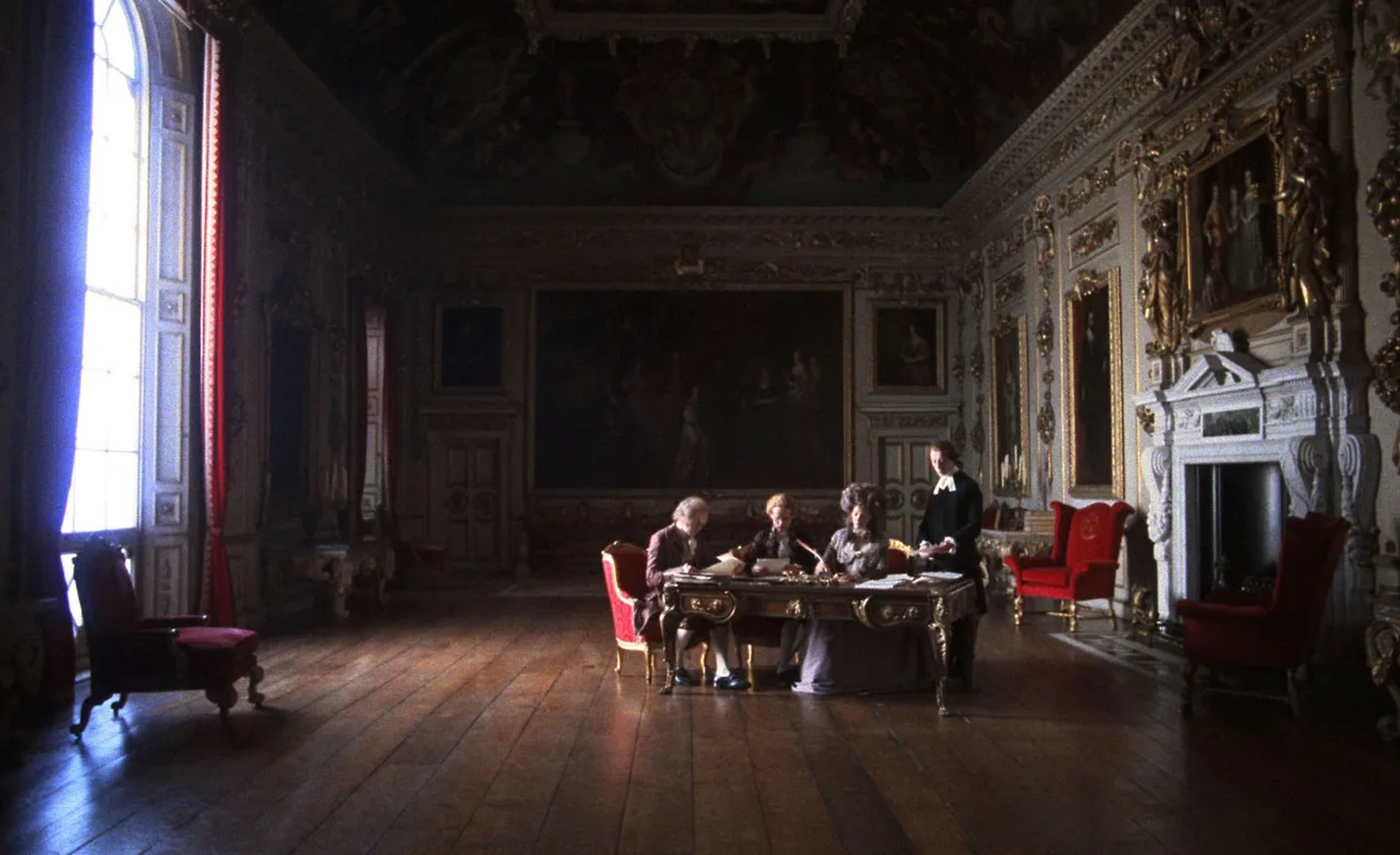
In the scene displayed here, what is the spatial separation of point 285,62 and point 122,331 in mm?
3635

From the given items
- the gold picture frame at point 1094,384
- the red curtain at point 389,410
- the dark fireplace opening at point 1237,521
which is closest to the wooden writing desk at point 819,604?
the dark fireplace opening at point 1237,521

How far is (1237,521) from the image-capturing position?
362 inches

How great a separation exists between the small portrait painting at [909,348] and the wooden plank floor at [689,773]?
9704mm

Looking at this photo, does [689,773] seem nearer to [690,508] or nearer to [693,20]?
[690,508]

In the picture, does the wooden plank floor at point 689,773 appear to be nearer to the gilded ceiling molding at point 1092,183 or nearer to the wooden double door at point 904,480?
the gilded ceiling molding at point 1092,183

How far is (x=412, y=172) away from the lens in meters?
16.6

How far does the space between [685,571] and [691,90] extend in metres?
10.9

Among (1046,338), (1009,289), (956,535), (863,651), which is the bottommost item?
(863,651)

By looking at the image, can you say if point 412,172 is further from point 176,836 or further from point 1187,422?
point 176,836

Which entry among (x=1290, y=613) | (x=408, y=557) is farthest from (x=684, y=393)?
(x=1290, y=613)

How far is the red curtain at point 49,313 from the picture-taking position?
22.9ft

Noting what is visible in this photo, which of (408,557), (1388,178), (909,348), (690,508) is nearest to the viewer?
(1388,178)

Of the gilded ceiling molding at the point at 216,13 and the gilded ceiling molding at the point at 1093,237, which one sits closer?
the gilded ceiling molding at the point at 216,13

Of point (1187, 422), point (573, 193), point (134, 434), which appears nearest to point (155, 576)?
point (134, 434)
